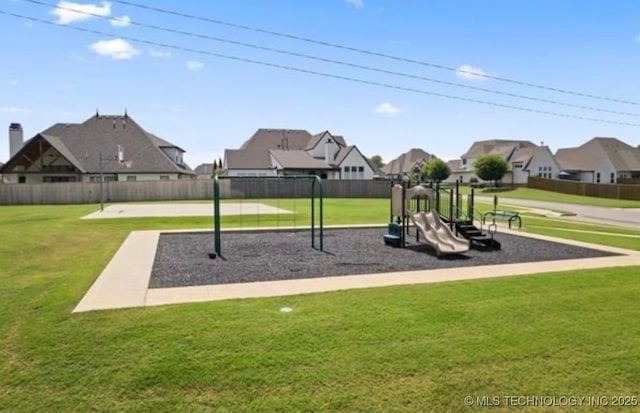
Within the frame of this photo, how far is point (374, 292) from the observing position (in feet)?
22.9

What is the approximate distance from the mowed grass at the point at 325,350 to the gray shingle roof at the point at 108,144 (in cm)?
3783

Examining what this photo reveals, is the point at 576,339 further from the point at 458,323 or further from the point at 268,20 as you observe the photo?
the point at 268,20

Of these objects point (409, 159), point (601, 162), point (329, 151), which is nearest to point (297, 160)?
point (329, 151)

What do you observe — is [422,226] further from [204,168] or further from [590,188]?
[204,168]

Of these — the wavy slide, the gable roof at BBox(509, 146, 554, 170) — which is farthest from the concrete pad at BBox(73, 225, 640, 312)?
the gable roof at BBox(509, 146, 554, 170)

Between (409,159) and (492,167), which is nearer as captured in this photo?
(492,167)

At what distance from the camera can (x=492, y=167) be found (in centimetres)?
5972

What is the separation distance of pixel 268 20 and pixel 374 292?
12801 mm

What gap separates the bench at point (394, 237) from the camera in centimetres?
1225

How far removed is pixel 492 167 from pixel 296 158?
2775 cm

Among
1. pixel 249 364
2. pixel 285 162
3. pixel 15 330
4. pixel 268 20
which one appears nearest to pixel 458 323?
pixel 249 364

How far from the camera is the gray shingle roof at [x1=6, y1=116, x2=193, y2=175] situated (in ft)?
136

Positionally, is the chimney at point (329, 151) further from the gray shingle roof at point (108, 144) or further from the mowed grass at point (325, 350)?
the mowed grass at point (325, 350)

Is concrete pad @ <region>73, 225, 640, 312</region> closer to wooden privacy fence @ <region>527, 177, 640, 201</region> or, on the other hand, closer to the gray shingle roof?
the gray shingle roof
